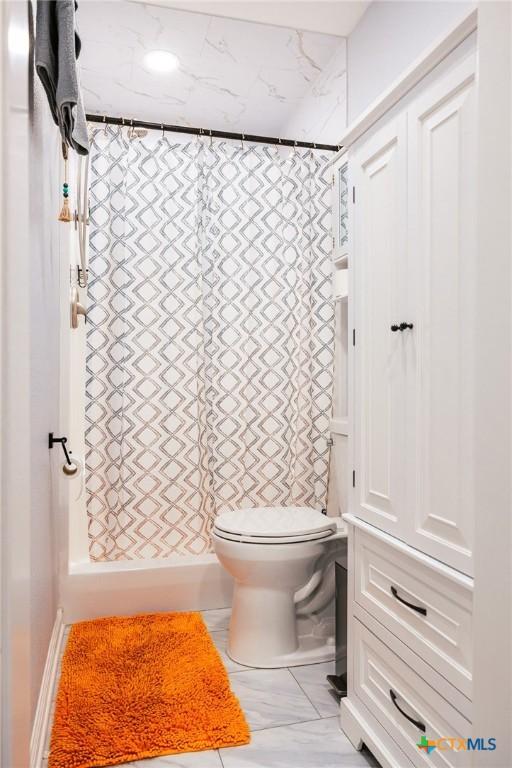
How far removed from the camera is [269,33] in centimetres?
234

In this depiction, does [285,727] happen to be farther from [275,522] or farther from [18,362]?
[18,362]

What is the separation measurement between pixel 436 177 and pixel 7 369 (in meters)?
0.95

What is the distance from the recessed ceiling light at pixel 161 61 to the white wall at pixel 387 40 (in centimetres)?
80

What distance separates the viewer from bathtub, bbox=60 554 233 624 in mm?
2316

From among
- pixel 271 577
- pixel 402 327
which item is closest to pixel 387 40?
pixel 402 327

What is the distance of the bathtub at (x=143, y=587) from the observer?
232cm

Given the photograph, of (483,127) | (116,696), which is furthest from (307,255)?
(116,696)

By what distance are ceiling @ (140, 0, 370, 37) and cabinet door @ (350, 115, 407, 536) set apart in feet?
3.06

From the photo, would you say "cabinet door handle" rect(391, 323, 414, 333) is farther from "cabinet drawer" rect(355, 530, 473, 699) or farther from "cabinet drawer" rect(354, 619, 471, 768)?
"cabinet drawer" rect(354, 619, 471, 768)

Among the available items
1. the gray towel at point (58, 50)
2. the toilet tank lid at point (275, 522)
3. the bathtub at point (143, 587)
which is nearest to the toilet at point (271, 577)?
the toilet tank lid at point (275, 522)

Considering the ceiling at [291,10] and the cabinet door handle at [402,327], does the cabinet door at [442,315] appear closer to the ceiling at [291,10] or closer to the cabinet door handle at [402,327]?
the cabinet door handle at [402,327]

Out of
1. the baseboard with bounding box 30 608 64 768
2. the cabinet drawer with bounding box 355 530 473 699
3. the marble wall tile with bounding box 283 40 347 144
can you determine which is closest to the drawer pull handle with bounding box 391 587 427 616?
the cabinet drawer with bounding box 355 530 473 699

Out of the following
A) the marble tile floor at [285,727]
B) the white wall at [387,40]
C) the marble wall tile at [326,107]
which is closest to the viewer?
the marble tile floor at [285,727]

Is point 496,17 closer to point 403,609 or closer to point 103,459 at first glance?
point 403,609
